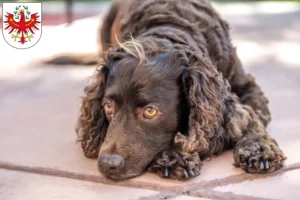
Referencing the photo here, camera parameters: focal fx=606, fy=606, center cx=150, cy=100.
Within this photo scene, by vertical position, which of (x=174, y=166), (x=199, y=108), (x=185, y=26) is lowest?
(x=174, y=166)

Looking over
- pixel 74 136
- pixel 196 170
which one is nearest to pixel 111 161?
pixel 196 170

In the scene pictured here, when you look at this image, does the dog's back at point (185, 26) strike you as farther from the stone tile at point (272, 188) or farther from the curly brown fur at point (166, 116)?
the stone tile at point (272, 188)

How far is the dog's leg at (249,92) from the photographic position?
3.67 m

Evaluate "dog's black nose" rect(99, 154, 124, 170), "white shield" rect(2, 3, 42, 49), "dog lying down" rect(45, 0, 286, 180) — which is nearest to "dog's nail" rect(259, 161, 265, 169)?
"dog lying down" rect(45, 0, 286, 180)

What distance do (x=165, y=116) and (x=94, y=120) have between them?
1.67ft

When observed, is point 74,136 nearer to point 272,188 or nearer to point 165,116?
point 165,116

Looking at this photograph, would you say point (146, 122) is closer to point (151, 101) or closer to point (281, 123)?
point (151, 101)

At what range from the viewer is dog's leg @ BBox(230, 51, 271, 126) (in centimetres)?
367

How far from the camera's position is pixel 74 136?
3.68 meters

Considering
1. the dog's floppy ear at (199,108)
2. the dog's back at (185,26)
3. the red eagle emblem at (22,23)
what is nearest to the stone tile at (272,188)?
the dog's floppy ear at (199,108)

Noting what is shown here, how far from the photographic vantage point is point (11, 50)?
6.36m

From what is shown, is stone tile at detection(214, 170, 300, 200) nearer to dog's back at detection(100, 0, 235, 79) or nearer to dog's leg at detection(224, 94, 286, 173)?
dog's leg at detection(224, 94, 286, 173)

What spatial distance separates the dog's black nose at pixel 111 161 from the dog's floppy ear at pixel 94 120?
1.33ft

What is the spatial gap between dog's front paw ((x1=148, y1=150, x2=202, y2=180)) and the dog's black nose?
208mm
